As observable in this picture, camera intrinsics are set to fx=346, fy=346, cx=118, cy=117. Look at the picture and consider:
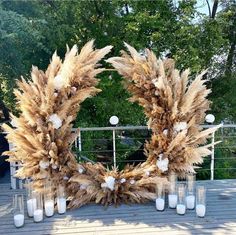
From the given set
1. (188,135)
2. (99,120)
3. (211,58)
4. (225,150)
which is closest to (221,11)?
(211,58)

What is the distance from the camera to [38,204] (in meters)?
3.52

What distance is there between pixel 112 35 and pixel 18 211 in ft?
15.7

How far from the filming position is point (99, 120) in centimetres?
734

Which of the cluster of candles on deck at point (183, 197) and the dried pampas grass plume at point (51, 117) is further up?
the dried pampas grass plume at point (51, 117)

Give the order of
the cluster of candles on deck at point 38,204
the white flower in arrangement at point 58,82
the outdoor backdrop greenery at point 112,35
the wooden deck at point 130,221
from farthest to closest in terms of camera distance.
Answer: the outdoor backdrop greenery at point 112,35 < the white flower in arrangement at point 58,82 < the cluster of candles on deck at point 38,204 < the wooden deck at point 130,221

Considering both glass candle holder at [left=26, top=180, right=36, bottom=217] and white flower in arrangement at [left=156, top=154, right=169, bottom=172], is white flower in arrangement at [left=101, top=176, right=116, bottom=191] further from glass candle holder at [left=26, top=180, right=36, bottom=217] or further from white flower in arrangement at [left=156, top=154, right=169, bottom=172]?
glass candle holder at [left=26, top=180, right=36, bottom=217]

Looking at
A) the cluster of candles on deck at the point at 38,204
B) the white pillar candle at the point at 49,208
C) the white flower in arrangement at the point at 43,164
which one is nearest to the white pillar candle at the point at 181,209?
the cluster of candles on deck at the point at 38,204

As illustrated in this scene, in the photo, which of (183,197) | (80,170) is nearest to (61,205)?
(80,170)

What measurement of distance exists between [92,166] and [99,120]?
11.3 ft

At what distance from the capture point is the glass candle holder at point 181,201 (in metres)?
3.59

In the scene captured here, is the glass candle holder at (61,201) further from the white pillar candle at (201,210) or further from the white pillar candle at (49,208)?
the white pillar candle at (201,210)

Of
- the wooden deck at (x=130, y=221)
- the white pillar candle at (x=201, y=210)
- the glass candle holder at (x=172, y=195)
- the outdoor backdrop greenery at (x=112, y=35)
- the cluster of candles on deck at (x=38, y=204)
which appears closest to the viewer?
the wooden deck at (x=130, y=221)

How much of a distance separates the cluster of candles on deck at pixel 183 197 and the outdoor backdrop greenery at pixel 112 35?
325cm

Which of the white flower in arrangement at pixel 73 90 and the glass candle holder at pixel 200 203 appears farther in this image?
the white flower in arrangement at pixel 73 90
